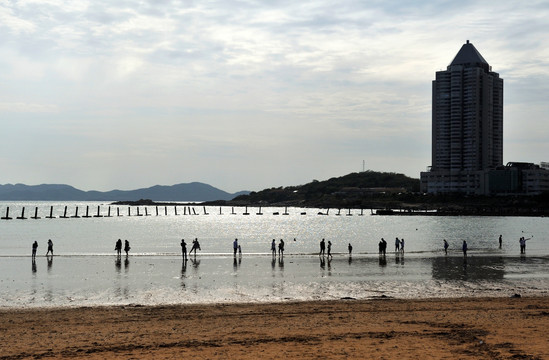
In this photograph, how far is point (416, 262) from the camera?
4275 centimetres

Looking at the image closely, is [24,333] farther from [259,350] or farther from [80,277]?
[80,277]

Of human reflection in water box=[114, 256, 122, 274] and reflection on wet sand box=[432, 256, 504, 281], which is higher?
reflection on wet sand box=[432, 256, 504, 281]

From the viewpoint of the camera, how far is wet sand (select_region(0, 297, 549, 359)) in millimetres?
Answer: 15297

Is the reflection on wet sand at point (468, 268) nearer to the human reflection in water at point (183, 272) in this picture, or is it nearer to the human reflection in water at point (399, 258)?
the human reflection in water at point (399, 258)

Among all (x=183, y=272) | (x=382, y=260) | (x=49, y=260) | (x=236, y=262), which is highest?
(x=382, y=260)

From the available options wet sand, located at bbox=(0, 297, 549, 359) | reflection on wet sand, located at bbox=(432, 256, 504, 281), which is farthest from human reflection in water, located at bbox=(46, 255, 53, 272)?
reflection on wet sand, located at bbox=(432, 256, 504, 281)

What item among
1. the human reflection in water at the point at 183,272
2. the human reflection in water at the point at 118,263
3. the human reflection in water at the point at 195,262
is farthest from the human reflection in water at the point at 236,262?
the human reflection in water at the point at 118,263

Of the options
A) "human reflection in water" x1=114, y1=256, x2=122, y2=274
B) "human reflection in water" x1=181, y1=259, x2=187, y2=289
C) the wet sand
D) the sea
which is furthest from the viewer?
"human reflection in water" x1=114, y1=256, x2=122, y2=274

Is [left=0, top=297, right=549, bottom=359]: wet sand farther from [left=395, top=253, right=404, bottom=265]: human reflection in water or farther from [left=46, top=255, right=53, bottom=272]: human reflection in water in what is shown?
[left=395, top=253, right=404, bottom=265]: human reflection in water

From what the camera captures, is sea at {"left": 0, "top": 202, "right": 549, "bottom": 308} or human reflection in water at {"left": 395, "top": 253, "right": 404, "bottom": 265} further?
human reflection in water at {"left": 395, "top": 253, "right": 404, "bottom": 265}

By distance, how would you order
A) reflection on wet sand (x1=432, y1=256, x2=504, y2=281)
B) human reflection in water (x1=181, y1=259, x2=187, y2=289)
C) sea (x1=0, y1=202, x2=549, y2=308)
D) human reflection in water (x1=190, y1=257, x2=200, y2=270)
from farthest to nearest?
human reflection in water (x1=190, y1=257, x2=200, y2=270), reflection on wet sand (x1=432, y1=256, x2=504, y2=281), human reflection in water (x1=181, y1=259, x2=187, y2=289), sea (x1=0, y1=202, x2=549, y2=308)

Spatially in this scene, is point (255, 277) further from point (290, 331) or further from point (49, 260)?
point (49, 260)

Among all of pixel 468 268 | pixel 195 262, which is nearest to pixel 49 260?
pixel 195 262

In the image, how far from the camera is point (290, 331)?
18000 mm
